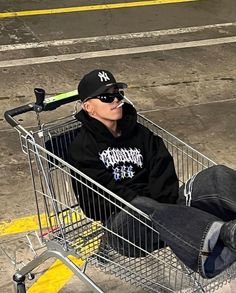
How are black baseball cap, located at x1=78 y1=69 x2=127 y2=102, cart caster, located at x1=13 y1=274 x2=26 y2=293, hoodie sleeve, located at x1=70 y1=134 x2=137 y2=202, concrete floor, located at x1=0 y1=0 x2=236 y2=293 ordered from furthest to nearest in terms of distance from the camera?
concrete floor, located at x1=0 y1=0 x2=236 y2=293
cart caster, located at x1=13 y1=274 x2=26 y2=293
black baseball cap, located at x1=78 y1=69 x2=127 y2=102
hoodie sleeve, located at x1=70 y1=134 x2=137 y2=202

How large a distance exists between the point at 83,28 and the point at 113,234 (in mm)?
5855

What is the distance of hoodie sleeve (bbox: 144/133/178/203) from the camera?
11.1ft

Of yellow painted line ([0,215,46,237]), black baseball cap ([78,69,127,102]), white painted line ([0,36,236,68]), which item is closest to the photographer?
black baseball cap ([78,69,127,102])

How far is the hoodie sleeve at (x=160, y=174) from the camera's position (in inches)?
133

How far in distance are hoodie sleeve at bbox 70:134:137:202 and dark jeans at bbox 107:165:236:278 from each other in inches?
3.5


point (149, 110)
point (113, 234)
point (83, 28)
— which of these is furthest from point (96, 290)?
point (83, 28)

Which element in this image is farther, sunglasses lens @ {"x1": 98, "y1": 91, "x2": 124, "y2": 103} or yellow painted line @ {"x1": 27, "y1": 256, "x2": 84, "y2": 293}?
yellow painted line @ {"x1": 27, "y1": 256, "x2": 84, "y2": 293}

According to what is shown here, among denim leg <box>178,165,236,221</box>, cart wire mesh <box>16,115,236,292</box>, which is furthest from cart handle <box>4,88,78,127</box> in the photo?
denim leg <box>178,165,236,221</box>

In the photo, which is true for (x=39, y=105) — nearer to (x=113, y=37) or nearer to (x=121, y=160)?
(x=121, y=160)

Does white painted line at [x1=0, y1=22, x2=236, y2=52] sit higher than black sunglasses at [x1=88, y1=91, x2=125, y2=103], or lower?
lower

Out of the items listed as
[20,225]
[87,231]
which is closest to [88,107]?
[87,231]

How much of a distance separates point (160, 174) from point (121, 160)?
0.79 ft

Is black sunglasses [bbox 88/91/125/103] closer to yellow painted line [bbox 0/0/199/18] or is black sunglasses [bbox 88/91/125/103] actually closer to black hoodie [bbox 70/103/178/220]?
black hoodie [bbox 70/103/178/220]

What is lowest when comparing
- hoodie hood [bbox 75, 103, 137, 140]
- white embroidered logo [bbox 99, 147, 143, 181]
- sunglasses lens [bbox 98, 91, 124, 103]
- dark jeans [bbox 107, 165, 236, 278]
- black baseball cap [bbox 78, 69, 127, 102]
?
dark jeans [bbox 107, 165, 236, 278]
